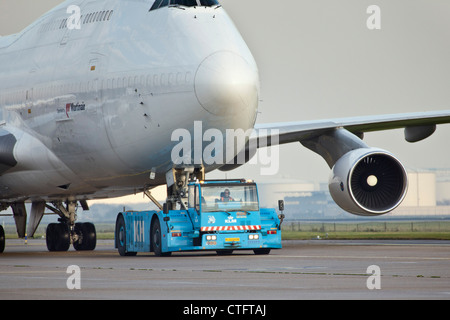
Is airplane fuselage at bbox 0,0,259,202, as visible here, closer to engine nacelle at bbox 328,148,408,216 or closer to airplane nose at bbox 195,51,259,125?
airplane nose at bbox 195,51,259,125

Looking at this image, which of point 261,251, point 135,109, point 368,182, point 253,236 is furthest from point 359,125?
point 135,109

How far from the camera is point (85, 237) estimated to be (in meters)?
31.6

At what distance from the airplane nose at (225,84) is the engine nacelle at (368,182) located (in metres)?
→ 4.21

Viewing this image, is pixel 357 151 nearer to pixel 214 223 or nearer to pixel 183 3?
pixel 214 223

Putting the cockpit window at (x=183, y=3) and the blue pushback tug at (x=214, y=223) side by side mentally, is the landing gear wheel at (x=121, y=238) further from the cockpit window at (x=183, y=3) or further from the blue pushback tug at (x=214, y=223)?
the cockpit window at (x=183, y=3)

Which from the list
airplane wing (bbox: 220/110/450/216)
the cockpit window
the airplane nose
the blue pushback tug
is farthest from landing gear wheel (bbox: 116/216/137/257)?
the cockpit window

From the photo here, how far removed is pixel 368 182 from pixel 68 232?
31.6ft

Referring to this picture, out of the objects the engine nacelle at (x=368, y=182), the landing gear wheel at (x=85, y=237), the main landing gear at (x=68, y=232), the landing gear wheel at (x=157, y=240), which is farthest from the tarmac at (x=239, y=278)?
the landing gear wheel at (x=85, y=237)

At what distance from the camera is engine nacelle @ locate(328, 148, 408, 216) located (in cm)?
2592

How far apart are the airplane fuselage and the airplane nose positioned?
21mm

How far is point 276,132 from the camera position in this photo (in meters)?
27.6
